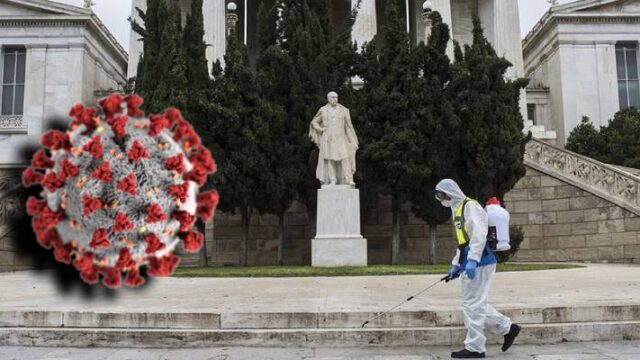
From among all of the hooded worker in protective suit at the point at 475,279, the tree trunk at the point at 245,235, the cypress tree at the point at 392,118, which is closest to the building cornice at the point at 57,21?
the tree trunk at the point at 245,235

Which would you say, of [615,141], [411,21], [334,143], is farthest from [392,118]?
[411,21]

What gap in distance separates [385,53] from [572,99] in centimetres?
2278

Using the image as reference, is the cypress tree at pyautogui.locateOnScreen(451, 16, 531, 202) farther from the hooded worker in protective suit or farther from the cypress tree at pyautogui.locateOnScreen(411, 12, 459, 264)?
the hooded worker in protective suit

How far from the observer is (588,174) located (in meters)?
21.0

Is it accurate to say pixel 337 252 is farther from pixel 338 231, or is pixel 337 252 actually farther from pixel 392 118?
pixel 392 118

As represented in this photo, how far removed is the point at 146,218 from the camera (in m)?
2.25

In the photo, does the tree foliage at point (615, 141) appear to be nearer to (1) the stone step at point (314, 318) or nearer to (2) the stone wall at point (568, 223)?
(2) the stone wall at point (568, 223)

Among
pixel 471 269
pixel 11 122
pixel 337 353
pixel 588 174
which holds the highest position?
pixel 11 122

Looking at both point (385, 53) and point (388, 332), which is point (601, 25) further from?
point (388, 332)

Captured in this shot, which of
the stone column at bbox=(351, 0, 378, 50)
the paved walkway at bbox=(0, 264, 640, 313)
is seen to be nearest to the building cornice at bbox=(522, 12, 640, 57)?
the stone column at bbox=(351, 0, 378, 50)

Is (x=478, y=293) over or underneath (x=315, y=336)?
over

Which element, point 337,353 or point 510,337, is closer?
point 510,337

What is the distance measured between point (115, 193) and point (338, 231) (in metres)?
13.2

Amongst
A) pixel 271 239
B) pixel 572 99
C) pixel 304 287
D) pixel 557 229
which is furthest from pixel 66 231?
pixel 572 99
